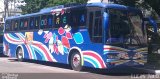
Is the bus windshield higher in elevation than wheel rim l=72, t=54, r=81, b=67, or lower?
higher

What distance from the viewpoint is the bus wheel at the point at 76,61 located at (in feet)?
54.0

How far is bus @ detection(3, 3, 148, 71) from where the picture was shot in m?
14.8

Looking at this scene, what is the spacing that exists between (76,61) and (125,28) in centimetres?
293

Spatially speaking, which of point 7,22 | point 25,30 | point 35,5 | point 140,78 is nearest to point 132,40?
point 140,78

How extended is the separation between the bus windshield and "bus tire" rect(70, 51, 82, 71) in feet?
7.53

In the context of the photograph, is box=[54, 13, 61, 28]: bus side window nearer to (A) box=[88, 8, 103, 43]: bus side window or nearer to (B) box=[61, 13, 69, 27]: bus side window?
(B) box=[61, 13, 69, 27]: bus side window

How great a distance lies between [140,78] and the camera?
540 inches

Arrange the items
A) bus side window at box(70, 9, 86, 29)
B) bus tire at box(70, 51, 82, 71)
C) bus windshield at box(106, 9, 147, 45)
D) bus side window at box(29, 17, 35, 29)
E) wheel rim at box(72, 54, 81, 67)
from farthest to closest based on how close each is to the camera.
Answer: bus side window at box(29, 17, 35, 29) → wheel rim at box(72, 54, 81, 67) → bus tire at box(70, 51, 82, 71) → bus side window at box(70, 9, 86, 29) → bus windshield at box(106, 9, 147, 45)

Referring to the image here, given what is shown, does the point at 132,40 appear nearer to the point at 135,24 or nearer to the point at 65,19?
the point at 135,24

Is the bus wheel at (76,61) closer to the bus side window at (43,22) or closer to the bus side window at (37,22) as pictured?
the bus side window at (43,22)

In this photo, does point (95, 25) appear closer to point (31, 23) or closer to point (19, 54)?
point (31, 23)

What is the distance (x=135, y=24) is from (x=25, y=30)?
8.27 meters

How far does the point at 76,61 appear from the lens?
54.7 feet

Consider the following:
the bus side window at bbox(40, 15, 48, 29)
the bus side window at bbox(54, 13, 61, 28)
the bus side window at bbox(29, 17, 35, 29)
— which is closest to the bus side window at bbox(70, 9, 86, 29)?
the bus side window at bbox(54, 13, 61, 28)
